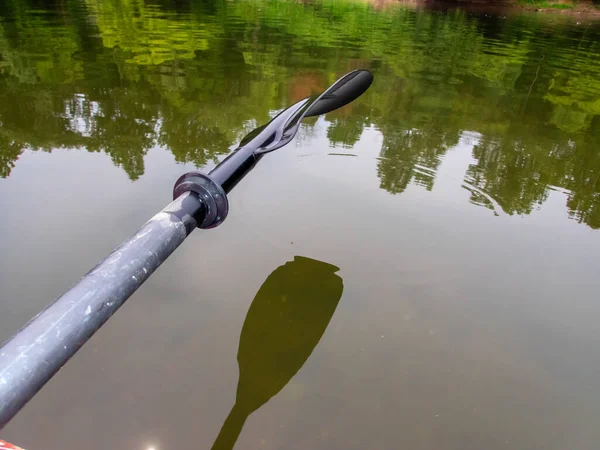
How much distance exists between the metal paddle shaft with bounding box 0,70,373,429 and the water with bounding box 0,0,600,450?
2.37 feet

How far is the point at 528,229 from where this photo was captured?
298 centimetres

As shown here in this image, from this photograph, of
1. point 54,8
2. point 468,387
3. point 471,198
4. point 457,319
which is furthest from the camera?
point 54,8

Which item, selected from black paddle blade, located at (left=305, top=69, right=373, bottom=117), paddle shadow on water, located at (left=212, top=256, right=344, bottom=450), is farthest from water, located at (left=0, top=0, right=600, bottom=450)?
black paddle blade, located at (left=305, top=69, right=373, bottom=117)

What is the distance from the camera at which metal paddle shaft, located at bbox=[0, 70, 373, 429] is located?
884 mm

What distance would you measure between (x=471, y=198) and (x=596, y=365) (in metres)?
1.69

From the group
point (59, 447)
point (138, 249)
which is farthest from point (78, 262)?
point (138, 249)

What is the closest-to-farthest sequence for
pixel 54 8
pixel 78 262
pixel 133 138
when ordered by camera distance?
pixel 78 262 → pixel 133 138 → pixel 54 8

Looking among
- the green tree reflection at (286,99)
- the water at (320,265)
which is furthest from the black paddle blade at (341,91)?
the green tree reflection at (286,99)

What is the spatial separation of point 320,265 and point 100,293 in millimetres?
1545

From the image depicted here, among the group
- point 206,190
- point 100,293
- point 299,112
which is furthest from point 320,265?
point 100,293

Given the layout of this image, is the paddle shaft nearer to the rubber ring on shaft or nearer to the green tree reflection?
the rubber ring on shaft

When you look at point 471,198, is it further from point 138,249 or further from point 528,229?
point 138,249

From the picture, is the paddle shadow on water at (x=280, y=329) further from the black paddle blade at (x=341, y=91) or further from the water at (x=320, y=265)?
the black paddle blade at (x=341, y=91)

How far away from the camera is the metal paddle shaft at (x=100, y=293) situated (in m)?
0.88
